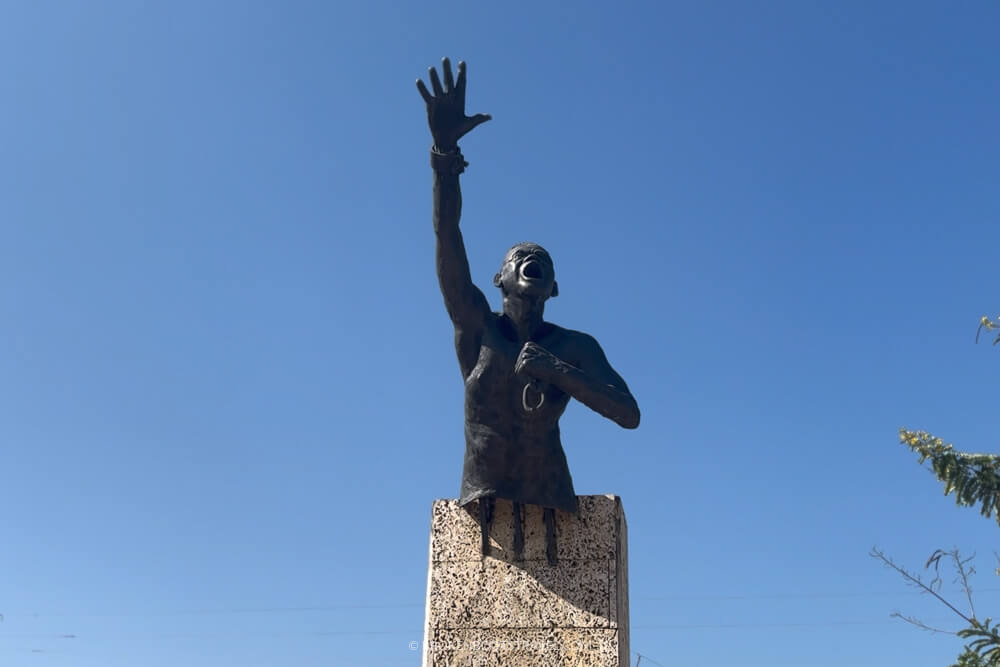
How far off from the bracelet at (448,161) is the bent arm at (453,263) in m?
0.02

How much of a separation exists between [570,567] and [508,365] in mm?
1245

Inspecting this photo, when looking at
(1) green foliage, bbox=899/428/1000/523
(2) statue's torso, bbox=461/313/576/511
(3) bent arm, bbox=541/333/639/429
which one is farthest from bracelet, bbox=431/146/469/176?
(1) green foliage, bbox=899/428/1000/523

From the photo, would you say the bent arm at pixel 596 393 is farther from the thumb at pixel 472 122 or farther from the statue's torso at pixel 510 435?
the thumb at pixel 472 122

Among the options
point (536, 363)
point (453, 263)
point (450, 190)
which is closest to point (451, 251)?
point (453, 263)

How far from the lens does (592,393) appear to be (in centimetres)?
584

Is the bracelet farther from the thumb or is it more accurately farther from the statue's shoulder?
the statue's shoulder

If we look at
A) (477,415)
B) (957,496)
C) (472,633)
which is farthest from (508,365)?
(957,496)

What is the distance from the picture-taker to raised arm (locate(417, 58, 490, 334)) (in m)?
6.01

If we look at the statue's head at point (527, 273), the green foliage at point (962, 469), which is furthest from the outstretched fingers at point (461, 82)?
the green foliage at point (962, 469)

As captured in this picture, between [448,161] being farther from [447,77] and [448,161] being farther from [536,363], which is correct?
[536,363]

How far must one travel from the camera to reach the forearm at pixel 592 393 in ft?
19.2

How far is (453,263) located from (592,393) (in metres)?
1.18

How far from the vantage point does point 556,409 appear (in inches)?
242

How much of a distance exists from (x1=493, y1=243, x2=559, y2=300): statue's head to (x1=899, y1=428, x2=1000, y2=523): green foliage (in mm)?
5883
